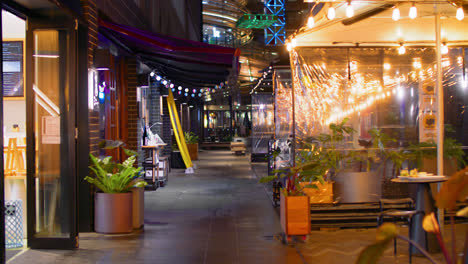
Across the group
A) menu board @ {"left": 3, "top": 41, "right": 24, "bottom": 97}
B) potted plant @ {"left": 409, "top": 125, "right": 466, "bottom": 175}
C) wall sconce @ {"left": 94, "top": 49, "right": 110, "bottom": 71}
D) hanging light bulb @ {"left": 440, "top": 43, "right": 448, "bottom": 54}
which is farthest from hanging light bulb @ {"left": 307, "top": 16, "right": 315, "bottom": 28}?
menu board @ {"left": 3, "top": 41, "right": 24, "bottom": 97}

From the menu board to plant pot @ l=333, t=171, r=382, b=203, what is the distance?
16.0ft

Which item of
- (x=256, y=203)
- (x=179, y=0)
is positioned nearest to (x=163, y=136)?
(x=179, y=0)

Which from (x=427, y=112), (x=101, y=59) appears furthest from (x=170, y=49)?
(x=427, y=112)

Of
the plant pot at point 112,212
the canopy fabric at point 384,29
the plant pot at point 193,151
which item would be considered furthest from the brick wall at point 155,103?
the plant pot at point 112,212

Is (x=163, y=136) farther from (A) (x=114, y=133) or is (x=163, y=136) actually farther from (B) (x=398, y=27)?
(B) (x=398, y=27)

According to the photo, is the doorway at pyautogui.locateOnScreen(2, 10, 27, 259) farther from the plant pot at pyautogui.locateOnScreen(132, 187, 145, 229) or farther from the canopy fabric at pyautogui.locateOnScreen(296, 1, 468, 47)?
the canopy fabric at pyautogui.locateOnScreen(296, 1, 468, 47)

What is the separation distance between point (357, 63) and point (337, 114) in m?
Result: 0.93

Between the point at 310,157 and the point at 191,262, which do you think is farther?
the point at 310,157

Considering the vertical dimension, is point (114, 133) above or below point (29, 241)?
above

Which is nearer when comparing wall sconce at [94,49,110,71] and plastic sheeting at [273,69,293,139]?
wall sconce at [94,49,110,71]

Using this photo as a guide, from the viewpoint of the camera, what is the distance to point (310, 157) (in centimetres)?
745

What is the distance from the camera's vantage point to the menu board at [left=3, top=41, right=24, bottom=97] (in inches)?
245

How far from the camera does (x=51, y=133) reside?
5988 mm

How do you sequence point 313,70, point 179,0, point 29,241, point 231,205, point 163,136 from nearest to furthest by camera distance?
point 29,241
point 313,70
point 231,205
point 163,136
point 179,0
